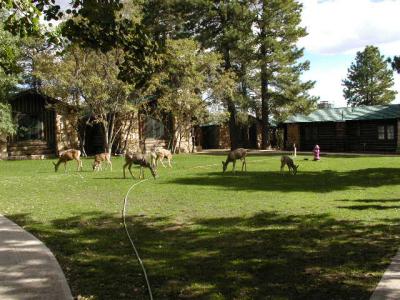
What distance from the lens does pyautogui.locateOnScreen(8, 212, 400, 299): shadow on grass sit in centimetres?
616

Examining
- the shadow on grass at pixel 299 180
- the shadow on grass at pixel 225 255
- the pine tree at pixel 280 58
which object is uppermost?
the pine tree at pixel 280 58

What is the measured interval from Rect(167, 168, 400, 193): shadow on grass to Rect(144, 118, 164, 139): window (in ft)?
65.2

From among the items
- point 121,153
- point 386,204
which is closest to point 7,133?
point 121,153

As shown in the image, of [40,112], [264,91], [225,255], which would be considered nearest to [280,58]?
[264,91]

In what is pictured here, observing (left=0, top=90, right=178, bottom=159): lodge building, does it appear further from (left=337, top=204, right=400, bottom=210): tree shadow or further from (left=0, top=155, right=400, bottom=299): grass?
(left=337, top=204, right=400, bottom=210): tree shadow

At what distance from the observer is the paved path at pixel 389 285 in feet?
18.7

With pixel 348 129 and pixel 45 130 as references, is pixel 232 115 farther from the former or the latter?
pixel 45 130

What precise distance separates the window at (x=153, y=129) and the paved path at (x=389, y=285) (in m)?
34.7

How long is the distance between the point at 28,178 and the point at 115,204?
8.37 metres

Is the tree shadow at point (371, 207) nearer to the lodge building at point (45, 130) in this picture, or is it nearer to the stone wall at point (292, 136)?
the lodge building at point (45, 130)

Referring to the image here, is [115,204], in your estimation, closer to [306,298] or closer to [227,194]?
[227,194]

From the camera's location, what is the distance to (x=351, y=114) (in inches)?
1603

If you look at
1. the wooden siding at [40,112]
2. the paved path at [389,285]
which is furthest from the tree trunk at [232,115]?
the paved path at [389,285]

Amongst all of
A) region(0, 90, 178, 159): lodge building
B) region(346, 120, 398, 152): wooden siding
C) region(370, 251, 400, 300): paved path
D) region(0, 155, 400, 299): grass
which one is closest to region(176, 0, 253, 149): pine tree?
region(0, 90, 178, 159): lodge building
